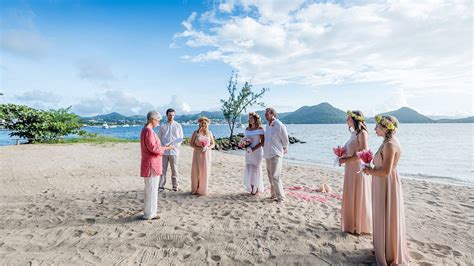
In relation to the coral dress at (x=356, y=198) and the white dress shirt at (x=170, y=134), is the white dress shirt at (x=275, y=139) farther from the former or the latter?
the white dress shirt at (x=170, y=134)

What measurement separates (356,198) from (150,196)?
3.92 metres

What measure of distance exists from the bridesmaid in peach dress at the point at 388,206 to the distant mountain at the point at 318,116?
532ft

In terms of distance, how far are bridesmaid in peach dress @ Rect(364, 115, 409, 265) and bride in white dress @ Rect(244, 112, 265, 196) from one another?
3510 mm

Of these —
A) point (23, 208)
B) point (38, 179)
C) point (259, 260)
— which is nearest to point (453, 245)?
point (259, 260)

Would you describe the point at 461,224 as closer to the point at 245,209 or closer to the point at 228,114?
the point at 245,209

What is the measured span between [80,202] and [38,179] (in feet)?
13.9

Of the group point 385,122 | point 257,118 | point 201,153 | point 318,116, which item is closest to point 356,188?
point 385,122

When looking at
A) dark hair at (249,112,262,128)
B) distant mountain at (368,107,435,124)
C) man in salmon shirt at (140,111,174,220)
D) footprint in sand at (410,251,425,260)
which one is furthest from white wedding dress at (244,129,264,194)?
distant mountain at (368,107,435,124)

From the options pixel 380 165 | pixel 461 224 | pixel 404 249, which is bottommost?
pixel 461 224

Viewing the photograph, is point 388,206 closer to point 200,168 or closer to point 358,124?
point 358,124

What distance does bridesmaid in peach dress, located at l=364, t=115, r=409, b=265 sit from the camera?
364 centimetres

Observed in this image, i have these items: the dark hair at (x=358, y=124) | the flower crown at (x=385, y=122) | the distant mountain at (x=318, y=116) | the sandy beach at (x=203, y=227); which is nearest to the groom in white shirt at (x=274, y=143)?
the sandy beach at (x=203, y=227)

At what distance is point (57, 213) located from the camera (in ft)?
19.6

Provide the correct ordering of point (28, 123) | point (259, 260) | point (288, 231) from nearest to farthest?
point (259, 260) → point (288, 231) → point (28, 123)
